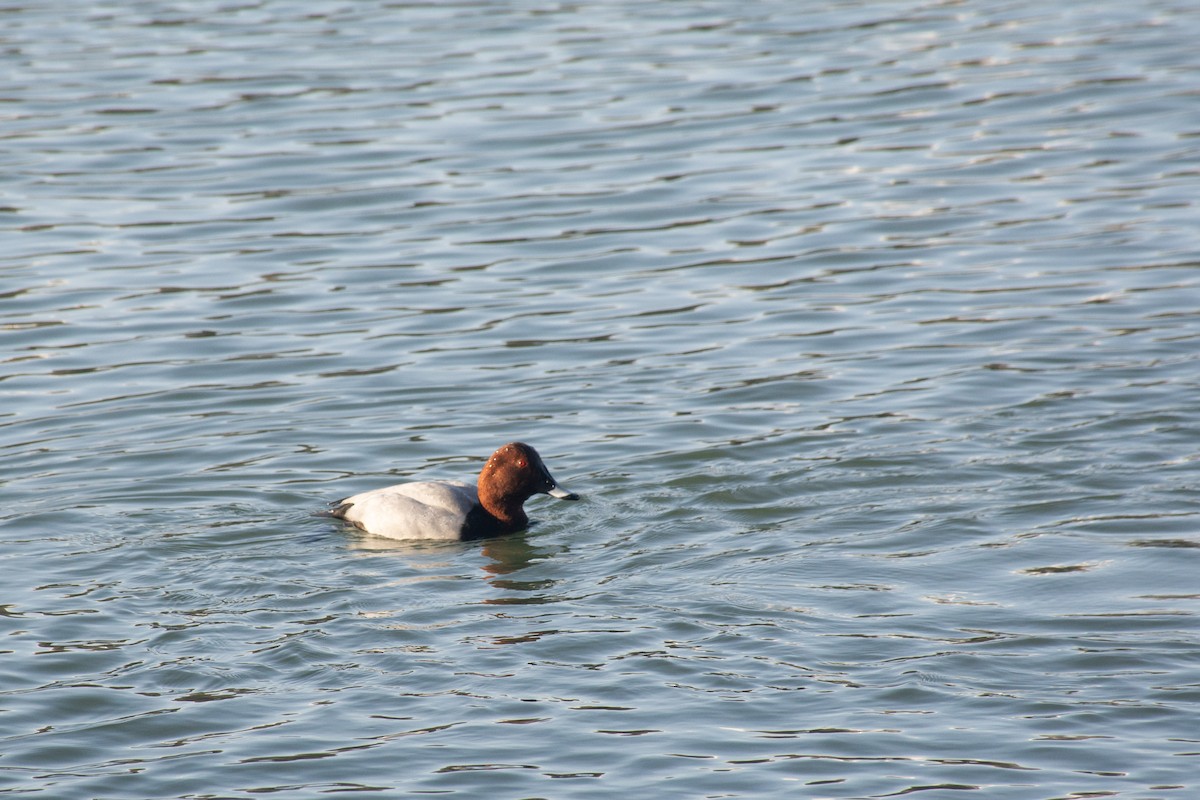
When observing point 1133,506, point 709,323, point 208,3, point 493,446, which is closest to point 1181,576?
point 1133,506

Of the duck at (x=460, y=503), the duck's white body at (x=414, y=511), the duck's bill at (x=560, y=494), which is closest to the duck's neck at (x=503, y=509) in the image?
the duck at (x=460, y=503)

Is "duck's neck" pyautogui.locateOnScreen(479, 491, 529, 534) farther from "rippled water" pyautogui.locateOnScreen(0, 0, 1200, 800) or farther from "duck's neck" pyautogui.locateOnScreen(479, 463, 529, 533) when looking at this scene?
"rippled water" pyautogui.locateOnScreen(0, 0, 1200, 800)

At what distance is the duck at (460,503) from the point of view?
34.4 ft

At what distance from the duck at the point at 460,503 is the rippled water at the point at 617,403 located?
159mm

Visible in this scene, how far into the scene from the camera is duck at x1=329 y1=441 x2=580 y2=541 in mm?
10484

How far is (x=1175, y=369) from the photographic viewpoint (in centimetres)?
1270

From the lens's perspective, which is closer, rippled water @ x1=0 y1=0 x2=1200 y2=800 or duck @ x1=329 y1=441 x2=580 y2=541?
rippled water @ x1=0 y1=0 x2=1200 y2=800

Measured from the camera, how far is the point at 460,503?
10.7 meters

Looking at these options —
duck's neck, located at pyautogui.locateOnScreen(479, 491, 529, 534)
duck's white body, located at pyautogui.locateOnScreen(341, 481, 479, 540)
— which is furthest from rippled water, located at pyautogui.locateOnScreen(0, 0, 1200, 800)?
duck's neck, located at pyautogui.locateOnScreen(479, 491, 529, 534)

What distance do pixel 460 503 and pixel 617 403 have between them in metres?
2.43

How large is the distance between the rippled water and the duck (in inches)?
6.2

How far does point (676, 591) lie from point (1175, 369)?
5.25 m

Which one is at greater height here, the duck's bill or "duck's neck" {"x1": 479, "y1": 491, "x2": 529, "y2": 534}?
the duck's bill

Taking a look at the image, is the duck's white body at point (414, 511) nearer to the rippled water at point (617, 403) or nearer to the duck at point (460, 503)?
the duck at point (460, 503)
